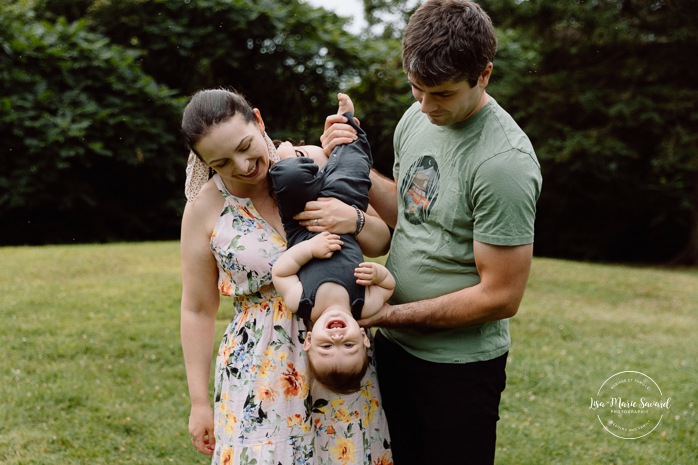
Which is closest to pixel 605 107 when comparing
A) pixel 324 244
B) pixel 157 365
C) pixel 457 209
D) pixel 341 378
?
pixel 157 365

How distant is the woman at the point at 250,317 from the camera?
232 centimetres

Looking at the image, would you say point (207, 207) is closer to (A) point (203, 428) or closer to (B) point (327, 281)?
(B) point (327, 281)

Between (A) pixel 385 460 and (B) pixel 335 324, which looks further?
(A) pixel 385 460

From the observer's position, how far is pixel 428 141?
8.11 feet

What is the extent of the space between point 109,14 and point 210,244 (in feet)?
37.4

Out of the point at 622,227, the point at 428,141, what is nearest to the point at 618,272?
the point at 622,227

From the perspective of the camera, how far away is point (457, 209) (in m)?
2.30

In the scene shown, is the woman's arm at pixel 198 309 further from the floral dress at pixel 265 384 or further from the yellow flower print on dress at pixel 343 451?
the yellow flower print on dress at pixel 343 451

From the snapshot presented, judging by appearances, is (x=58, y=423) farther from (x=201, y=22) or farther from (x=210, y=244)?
(x=201, y=22)

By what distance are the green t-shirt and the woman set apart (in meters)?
0.23

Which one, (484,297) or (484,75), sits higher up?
(484,75)

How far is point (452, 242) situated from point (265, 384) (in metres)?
0.80

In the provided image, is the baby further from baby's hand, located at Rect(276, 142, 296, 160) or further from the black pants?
the black pants

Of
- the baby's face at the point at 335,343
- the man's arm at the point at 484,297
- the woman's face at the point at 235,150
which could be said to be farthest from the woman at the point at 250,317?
the man's arm at the point at 484,297
